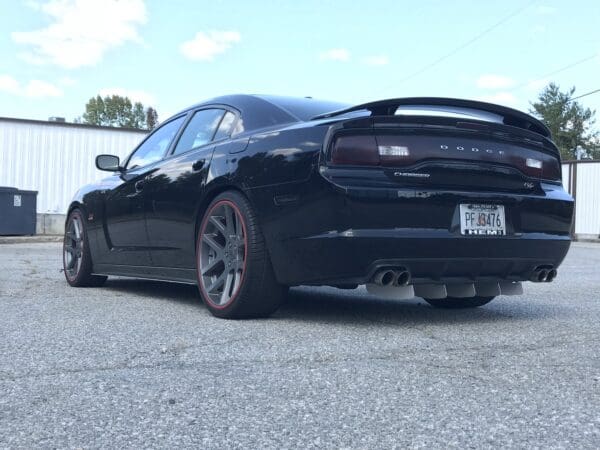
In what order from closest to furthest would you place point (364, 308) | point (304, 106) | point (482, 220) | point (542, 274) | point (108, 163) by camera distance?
point (482, 220) → point (542, 274) → point (304, 106) → point (364, 308) → point (108, 163)

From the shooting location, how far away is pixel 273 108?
14.6ft

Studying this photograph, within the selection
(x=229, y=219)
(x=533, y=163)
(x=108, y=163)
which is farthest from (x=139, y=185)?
(x=533, y=163)

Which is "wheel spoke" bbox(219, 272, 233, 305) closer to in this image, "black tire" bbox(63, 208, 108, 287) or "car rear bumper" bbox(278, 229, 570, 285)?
"car rear bumper" bbox(278, 229, 570, 285)

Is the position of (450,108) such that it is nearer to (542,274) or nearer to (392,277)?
(392,277)

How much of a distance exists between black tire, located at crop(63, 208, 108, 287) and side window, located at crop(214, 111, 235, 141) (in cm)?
205

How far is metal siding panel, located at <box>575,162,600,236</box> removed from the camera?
99.1 ft

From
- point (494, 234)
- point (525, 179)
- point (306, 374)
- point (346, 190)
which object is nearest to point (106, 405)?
point (306, 374)

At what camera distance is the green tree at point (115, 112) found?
8931 centimetres

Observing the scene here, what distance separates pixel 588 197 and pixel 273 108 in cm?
2866

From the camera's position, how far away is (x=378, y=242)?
3.68 meters

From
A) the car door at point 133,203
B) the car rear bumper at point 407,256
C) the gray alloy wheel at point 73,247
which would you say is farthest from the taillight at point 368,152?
the gray alloy wheel at point 73,247

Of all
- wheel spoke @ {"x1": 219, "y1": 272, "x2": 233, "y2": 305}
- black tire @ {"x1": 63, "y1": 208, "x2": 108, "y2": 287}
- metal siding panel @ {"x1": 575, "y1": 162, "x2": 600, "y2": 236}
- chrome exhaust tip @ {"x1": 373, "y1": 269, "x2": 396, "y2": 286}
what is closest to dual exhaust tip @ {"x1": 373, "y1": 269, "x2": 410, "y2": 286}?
chrome exhaust tip @ {"x1": 373, "y1": 269, "x2": 396, "y2": 286}

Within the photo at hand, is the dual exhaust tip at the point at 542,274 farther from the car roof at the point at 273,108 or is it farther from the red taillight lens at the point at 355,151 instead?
the car roof at the point at 273,108

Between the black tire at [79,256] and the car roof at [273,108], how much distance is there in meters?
2.08
